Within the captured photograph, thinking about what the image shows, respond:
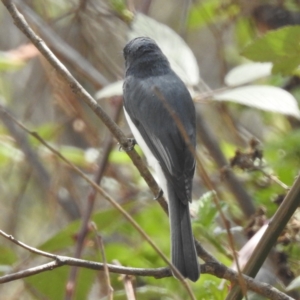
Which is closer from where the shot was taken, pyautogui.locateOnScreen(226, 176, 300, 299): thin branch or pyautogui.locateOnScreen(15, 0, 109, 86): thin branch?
pyautogui.locateOnScreen(226, 176, 300, 299): thin branch

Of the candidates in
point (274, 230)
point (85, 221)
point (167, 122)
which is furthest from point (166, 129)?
point (274, 230)

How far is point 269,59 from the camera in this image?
180 centimetres

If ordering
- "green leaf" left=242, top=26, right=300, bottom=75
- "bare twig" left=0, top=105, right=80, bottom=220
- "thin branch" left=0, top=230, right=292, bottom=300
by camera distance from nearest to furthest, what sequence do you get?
"thin branch" left=0, top=230, right=292, bottom=300, "green leaf" left=242, top=26, right=300, bottom=75, "bare twig" left=0, top=105, right=80, bottom=220

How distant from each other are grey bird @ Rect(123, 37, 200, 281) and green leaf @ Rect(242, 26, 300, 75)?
307 millimetres

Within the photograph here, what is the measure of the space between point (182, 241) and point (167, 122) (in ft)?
1.90

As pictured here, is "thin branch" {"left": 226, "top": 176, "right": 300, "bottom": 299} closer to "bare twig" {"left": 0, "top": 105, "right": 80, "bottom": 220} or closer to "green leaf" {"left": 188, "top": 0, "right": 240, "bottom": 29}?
"green leaf" {"left": 188, "top": 0, "right": 240, "bottom": 29}

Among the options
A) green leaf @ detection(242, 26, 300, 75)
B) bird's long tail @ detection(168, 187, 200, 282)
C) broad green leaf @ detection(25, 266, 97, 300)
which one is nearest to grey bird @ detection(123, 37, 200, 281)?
bird's long tail @ detection(168, 187, 200, 282)

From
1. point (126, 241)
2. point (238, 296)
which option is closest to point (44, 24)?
point (126, 241)

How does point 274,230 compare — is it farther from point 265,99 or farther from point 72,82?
point 72,82

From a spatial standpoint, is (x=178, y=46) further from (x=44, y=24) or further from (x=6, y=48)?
(x=6, y=48)

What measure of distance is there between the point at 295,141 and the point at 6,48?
2567 millimetres

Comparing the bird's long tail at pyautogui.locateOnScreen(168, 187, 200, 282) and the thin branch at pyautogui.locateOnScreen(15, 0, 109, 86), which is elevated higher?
the thin branch at pyautogui.locateOnScreen(15, 0, 109, 86)

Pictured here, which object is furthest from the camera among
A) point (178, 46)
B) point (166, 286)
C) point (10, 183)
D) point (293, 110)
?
point (10, 183)

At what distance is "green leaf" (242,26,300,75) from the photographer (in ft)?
5.64
